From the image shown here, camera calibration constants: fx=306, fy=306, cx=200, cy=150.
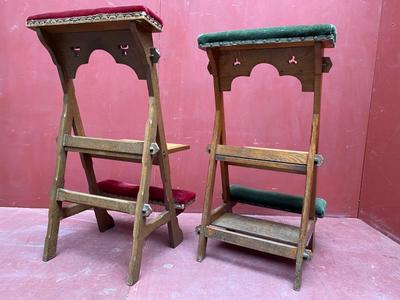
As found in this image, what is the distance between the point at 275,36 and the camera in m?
1.46

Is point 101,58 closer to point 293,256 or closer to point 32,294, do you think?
point 32,294

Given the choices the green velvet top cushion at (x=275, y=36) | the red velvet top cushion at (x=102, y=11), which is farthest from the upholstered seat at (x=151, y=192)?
the red velvet top cushion at (x=102, y=11)

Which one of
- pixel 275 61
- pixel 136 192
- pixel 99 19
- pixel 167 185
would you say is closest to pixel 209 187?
pixel 167 185

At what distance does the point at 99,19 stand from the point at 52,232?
1.20 metres

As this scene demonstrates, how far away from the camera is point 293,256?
1595 millimetres

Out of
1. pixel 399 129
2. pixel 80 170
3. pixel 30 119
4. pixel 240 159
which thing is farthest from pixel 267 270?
pixel 30 119

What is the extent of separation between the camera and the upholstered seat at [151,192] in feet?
6.41

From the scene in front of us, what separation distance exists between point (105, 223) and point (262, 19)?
1931 millimetres

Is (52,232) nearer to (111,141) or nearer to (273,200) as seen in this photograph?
(111,141)

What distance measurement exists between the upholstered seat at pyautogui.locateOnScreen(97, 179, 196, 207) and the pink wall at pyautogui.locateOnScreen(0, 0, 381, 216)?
0.43m

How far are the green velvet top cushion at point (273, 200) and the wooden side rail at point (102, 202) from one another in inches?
28.5

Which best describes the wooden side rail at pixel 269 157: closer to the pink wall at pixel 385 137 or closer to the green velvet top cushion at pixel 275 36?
the green velvet top cushion at pixel 275 36

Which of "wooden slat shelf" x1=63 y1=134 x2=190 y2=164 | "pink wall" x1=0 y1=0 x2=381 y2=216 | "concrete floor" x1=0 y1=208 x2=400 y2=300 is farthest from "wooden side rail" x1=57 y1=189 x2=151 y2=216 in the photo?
"pink wall" x1=0 y1=0 x2=381 y2=216

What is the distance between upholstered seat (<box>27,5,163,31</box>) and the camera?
139 centimetres
